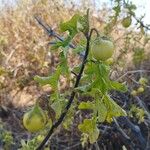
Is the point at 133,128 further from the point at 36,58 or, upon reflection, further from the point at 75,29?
the point at 36,58

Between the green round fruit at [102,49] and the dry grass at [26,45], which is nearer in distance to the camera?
the green round fruit at [102,49]

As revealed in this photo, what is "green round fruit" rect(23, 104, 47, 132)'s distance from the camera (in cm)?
127

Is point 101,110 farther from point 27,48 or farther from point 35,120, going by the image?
point 27,48

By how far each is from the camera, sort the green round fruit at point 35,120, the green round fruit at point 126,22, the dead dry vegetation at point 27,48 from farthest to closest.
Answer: the dead dry vegetation at point 27,48 < the green round fruit at point 126,22 < the green round fruit at point 35,120

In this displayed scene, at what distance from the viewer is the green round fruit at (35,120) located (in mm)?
1273

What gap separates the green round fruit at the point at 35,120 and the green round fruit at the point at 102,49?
257 millimetres

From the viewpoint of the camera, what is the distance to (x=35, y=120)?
129cm

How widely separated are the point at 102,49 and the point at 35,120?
0.96 ft

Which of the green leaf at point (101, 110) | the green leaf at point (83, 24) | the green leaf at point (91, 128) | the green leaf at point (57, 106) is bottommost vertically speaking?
the green leaf at point (91, 128)

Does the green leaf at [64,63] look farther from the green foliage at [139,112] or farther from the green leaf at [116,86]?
the green foliage at [139,112]

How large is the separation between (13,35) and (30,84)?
1030mm

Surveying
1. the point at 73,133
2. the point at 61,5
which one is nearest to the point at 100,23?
the point at 61,5

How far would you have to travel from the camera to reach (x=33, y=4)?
775 cm

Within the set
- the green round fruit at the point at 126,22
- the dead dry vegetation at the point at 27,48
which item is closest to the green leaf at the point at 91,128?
the green round fruit at the point at 126,22
